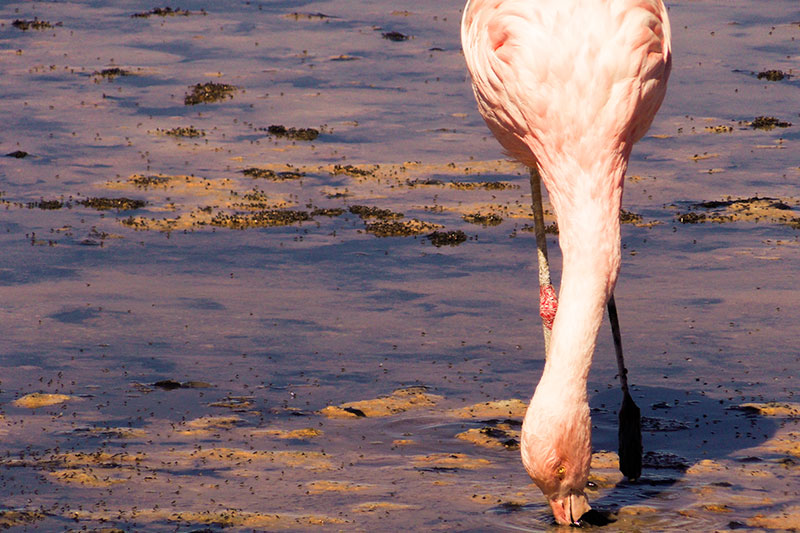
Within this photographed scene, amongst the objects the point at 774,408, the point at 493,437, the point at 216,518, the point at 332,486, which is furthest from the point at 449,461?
the point at 774,408

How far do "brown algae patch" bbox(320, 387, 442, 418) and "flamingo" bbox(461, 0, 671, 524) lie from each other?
1274 mm

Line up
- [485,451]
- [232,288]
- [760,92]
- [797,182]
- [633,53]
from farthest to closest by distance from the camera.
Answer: [760,92] < [797,182] < [232,288] < [485,451] < [633,53]

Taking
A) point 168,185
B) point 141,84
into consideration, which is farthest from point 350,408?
point 141,84

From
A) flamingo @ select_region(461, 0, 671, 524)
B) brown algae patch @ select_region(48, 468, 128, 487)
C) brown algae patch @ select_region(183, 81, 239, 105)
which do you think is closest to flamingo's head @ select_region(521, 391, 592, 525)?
flamingo @ select_region(461, 0, 671, 524)

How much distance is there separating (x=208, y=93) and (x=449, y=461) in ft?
28.6

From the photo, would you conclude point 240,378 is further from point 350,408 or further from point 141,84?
point 141,84

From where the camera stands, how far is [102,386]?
7727 millimetres

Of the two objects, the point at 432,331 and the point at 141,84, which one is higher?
the point at 141,84

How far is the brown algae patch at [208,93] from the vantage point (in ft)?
47.4

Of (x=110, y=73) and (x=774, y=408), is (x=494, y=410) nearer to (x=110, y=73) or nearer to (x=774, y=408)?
(x=774, y=408)

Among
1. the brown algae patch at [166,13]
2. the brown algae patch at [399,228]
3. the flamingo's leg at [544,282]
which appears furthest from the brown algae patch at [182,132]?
the flamingo's leg at [544,282]

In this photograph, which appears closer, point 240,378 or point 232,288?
point 240,378

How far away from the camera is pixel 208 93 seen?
580 inches

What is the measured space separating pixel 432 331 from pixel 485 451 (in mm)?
1753
